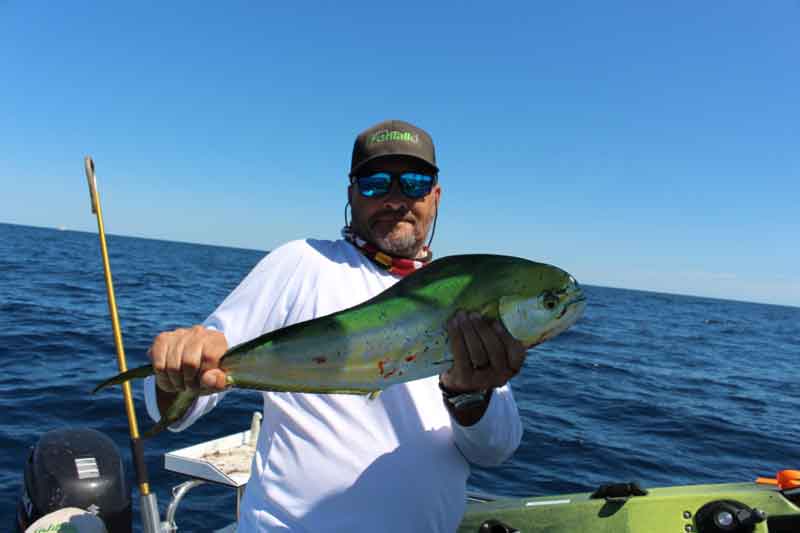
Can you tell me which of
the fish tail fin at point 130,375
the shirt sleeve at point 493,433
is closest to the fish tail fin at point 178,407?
the fish tail fin at point 130,375

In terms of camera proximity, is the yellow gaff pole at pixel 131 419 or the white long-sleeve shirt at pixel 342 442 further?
the yellow gaff pole at pixel 131 419

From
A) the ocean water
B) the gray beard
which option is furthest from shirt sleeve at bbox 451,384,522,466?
the ocean water

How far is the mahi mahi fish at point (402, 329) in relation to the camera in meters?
1.82

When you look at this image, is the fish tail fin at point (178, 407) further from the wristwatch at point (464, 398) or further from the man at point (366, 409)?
the wristwatch at point (464, 398)

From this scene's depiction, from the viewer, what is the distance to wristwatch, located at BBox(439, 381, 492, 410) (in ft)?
7.14

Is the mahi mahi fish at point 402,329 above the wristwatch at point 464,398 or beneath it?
above

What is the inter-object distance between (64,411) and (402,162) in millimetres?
8945

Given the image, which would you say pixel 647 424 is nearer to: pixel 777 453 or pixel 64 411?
pixel 777 453

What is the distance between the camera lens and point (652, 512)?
12.0ft

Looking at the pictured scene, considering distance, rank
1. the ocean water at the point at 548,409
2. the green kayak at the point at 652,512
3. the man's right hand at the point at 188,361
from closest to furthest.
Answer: the man's right hand at the point at 188,361 → the green kayak at the point at 652,512 → the ocean water at the point at 548,409

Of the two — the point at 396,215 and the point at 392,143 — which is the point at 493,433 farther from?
the point at 392,143

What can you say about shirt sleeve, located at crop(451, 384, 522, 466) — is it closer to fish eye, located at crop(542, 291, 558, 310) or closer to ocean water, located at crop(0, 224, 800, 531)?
fish eye, located at crop(542, 291, 558, 310)

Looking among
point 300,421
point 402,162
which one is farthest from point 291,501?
point 402,162

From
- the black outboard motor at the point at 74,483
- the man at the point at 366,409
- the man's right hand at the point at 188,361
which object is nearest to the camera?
the man's right hand at the point at 188,361
